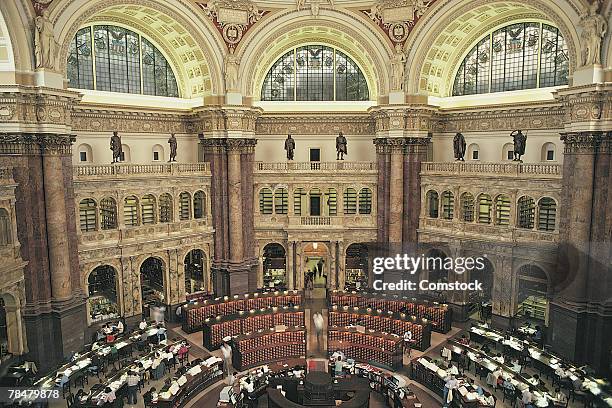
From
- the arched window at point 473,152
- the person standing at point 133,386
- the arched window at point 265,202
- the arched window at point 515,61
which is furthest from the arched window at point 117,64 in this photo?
the arched window at point 473,152

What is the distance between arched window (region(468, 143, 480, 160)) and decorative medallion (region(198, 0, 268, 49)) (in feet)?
54.5

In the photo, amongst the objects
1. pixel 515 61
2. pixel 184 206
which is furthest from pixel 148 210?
pixel 515 61

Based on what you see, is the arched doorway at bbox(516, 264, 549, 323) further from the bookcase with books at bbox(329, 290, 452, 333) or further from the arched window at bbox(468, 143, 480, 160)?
the arched window at bbox(468, 143, 480, 160)

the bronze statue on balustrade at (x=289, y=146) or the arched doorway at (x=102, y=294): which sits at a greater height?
the bronze statue on balustrade at (x=289, y=146)

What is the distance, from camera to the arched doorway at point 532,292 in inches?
1124

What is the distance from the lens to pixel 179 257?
3094 cm

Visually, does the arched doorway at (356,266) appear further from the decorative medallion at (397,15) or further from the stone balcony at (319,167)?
the decorative medallion at (397,15)

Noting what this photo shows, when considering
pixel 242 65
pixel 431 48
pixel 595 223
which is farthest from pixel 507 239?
pixel 242 65

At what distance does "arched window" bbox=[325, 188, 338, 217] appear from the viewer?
33178 millimetres

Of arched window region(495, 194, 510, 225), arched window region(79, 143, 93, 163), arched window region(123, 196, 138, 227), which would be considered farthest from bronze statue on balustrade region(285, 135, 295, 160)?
arched window region(495, 194, 510, 225)

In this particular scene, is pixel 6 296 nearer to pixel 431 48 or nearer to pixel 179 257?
pixel 179 257

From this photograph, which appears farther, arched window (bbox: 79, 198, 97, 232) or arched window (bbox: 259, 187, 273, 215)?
arched window (bbox: 259, 187, 273, 215)

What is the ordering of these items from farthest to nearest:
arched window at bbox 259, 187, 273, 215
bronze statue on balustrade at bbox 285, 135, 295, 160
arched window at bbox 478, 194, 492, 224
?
arched window at bbox 259, 187, 273, 215 → bronze statue on balustrade at bbox 285, 135, 295, 160 → arched window at bbox 478, 194, 492, 224

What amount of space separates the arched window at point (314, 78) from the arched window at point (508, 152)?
34.2 ft
